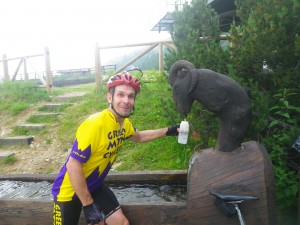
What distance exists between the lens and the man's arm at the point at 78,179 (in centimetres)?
217

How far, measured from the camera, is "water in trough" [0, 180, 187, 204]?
10.3 ft

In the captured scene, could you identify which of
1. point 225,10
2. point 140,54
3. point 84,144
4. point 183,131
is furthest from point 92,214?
point 225,10

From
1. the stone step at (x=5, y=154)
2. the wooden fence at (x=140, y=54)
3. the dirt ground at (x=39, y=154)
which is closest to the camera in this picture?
the dirt ground at (x=39, y=154)

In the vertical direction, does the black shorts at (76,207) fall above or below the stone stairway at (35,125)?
above

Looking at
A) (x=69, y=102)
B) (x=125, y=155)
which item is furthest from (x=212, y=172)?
(x=69, y=102)

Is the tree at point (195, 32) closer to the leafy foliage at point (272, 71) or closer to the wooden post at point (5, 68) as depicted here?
the leafy foliage at point (272, 71)

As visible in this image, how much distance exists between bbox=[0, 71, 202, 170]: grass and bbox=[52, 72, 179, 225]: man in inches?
47.6

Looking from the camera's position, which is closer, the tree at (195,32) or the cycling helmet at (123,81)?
the cycling helmet at (123,81)

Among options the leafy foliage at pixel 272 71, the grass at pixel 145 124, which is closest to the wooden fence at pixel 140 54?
the grass at pixel 145 124

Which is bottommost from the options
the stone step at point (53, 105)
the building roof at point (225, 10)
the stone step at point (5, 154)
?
the stone step at point (5, 154)

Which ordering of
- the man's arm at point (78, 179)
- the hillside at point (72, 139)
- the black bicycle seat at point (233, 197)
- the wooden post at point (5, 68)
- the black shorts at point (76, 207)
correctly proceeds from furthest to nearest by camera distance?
the wooden post at point (5, 68) → the hillside at point (72, 139) → the black shorts at point (76, 207) → the man's arm at point (78, 179) → the black bicycle seat at point (233, 197)

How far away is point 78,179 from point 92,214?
29 centimetres

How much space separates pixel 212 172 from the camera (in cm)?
231

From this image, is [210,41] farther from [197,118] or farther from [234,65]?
[197,118]
